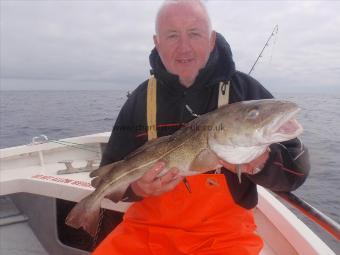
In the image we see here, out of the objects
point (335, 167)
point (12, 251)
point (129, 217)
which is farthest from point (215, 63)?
point (335, 167)

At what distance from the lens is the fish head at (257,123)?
2.52 metres

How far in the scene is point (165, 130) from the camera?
11.7 ft

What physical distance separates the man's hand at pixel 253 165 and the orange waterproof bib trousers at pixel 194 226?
0.96ft

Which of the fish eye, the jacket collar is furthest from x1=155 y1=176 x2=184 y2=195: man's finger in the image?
the jacket collar

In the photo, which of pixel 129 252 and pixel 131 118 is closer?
pixel 129 252

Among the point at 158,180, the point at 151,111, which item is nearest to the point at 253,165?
the point at 158,180

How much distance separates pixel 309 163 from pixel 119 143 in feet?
6.01

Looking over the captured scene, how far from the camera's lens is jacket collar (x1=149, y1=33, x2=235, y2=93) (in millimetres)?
3481

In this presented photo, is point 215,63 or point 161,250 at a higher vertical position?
point 215,63

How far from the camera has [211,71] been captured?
3490 mm

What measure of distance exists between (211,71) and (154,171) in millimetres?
1169

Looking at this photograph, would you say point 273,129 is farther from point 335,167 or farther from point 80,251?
point 335,167

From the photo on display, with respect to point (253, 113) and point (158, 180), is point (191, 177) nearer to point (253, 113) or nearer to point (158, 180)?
point (158, 180)

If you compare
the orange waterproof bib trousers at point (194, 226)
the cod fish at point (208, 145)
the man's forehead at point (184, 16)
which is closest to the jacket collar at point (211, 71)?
the man's forehead at point (184, 16)
